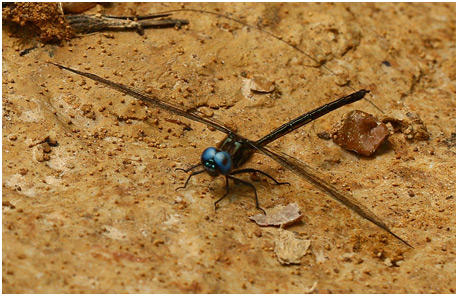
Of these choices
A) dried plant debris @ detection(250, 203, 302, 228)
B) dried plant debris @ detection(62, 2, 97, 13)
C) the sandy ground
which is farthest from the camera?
dried plant debris @ detection(62, 2, 97, 13)

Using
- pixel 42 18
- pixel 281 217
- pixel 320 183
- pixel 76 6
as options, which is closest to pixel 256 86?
pixel 320 183

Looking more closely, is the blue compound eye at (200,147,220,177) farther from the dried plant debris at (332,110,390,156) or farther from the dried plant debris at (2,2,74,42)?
the dried plant debris at (2,2,74,42)

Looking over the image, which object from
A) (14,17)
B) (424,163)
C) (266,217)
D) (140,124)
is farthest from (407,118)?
(14,17)

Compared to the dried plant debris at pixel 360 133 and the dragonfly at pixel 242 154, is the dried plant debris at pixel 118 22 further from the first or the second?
the dried plant debris at pixel 360 133

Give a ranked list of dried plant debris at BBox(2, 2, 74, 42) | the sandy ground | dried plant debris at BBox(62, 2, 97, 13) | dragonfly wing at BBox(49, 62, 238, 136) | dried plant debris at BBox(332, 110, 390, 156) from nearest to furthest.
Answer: the sandy ground, dragonfly wing at BBox(49, 62, 238, 136), dried plant debris at BBox(332, 110, 390, 156), dried plant debris at BBox(2, 2, 74, 42), dried plant debris at BBox(62, 2, 97, 13)

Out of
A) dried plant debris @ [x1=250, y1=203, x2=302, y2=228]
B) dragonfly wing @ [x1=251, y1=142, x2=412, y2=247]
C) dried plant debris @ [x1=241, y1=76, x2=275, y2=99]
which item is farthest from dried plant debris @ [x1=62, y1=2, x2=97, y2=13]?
dried plant debris @ [x1=250, y1=203, x2=302, y2=228]

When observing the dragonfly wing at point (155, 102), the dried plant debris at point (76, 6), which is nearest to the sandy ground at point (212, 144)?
the dragonfly wing at point (155, 102)
